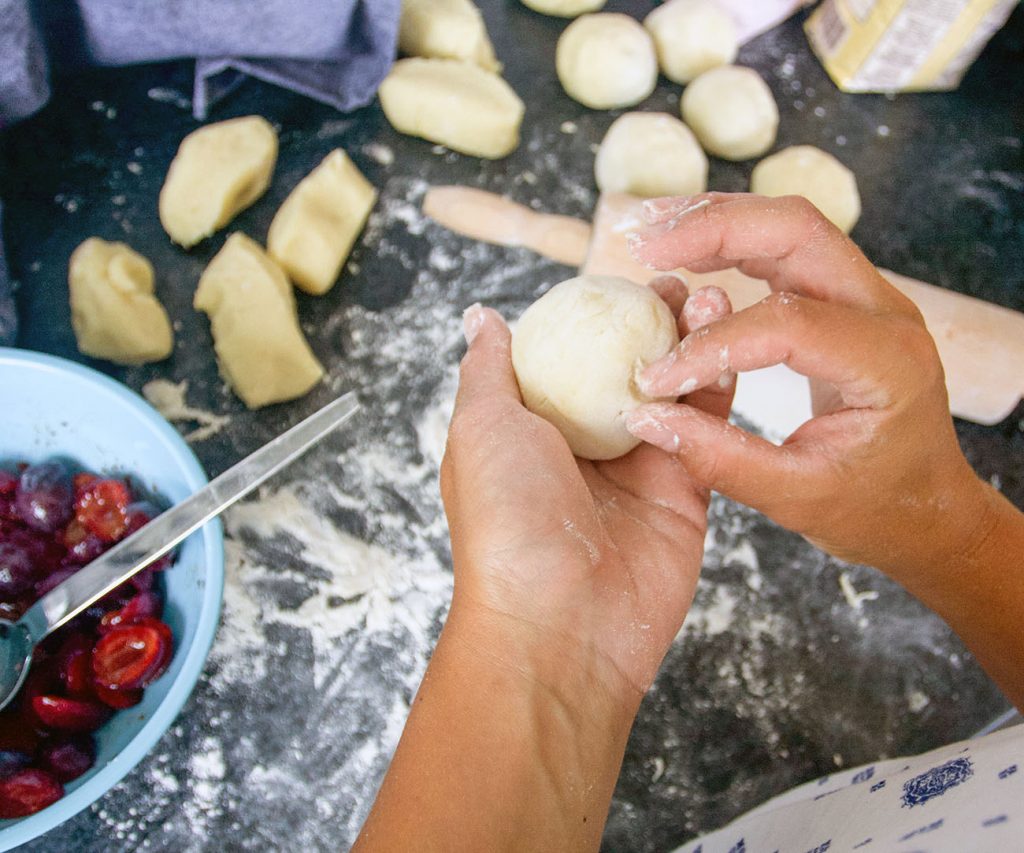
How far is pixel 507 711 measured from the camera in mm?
928

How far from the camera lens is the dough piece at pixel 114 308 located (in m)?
1.50

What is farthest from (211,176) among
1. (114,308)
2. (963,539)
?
(963,539)

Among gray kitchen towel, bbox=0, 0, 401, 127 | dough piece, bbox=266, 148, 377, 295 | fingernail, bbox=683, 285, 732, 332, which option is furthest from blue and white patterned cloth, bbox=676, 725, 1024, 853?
gray kitchen towel, bbox=0, 0, 401, 127

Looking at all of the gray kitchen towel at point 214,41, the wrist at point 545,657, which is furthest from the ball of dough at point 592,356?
the gray kitchen towel at point 214,41

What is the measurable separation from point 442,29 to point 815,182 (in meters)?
0.97

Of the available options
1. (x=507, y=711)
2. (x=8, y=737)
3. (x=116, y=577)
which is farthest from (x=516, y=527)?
(x=8, y=737)

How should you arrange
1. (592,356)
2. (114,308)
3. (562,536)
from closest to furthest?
(562,536), (592,356), (114,308)

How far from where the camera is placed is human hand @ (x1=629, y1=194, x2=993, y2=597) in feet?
3.29

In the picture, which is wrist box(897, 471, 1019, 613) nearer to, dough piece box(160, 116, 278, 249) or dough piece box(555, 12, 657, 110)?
dough piece box(555, 12, 657, 110)

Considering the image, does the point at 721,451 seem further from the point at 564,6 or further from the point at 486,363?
the point at 564,6

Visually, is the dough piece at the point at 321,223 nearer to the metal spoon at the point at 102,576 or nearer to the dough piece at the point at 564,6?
the metal spoon at the point at 102,576

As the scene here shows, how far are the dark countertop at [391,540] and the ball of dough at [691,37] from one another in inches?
3.2

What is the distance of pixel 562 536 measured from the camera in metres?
1.01

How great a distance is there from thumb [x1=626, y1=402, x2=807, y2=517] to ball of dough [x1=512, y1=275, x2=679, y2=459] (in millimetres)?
102
